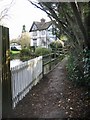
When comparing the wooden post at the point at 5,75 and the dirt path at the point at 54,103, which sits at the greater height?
the wooden post at the point at 5,75

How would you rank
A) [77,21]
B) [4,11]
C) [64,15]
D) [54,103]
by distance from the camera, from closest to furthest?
[4,11], [77,21], [54,103], [64,15]

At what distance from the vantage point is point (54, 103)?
3.72m

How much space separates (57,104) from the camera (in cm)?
367

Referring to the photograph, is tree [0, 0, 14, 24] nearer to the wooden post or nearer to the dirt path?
the wooden post

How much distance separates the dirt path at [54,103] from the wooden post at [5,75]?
165 millimetres

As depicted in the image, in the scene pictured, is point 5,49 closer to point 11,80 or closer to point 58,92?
point 11,80

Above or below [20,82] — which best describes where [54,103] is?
below

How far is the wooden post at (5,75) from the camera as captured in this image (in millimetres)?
2801

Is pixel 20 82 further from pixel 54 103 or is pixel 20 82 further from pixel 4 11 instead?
pixel 4 11

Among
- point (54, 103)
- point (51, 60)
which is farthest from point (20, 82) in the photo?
point (51, 60)

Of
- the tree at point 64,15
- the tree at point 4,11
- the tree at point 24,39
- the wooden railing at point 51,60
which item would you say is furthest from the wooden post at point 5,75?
the wooden railing at point 51,60

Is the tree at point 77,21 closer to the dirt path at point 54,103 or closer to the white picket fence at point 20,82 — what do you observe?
the dirt path at point 54,103

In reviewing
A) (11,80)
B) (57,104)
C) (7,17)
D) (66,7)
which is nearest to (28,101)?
(57,104)

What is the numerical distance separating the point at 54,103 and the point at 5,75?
3.81 ft
